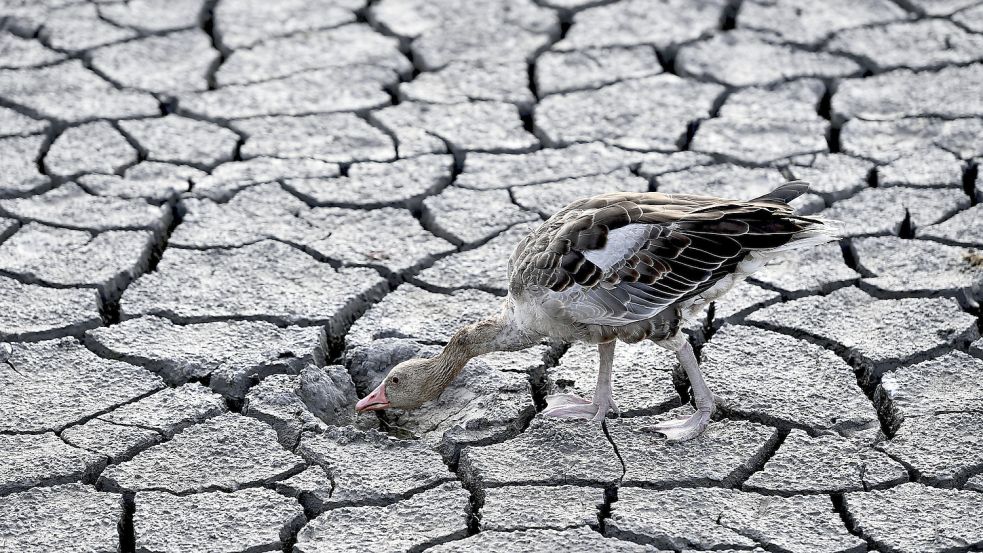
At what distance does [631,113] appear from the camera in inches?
249

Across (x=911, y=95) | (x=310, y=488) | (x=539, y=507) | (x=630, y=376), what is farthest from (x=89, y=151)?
(x=911, y=95)

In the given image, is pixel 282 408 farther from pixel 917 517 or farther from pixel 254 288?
pixel 917 517

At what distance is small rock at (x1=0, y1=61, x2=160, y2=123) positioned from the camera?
634 cm

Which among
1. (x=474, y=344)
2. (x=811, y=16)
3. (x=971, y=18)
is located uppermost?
(x=971, y=18)

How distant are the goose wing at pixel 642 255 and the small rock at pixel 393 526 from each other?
2.35ft

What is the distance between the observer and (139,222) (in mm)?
5453

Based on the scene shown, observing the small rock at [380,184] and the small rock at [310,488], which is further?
the small rock at [380,184]

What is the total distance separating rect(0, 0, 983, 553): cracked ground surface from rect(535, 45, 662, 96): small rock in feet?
0.06

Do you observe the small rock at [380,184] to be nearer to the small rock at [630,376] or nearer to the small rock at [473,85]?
the small rock at [473,85]

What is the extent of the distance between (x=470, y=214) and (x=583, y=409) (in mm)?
1490

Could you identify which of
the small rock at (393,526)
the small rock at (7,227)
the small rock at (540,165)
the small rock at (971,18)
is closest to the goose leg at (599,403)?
the small rock at (393,526)

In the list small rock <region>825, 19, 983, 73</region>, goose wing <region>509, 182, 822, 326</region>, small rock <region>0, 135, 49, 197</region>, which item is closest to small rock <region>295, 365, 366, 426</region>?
goose wing <region>509, 182, 822, 326</region>

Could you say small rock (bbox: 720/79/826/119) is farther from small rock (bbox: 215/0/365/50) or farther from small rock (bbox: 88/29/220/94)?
small rock (bbox: 88/29/220/94)

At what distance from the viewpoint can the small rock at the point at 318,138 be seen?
19.7 ft
